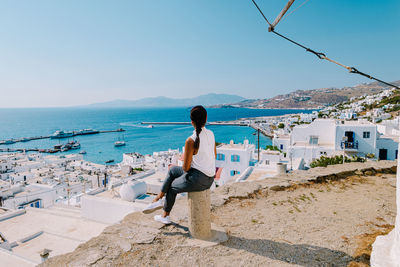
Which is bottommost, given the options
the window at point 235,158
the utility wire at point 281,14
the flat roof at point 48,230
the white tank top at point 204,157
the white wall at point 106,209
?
the flat roof at point 48,230

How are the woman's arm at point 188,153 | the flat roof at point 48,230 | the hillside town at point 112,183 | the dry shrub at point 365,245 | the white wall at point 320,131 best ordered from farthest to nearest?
the white wall at point 320,131 → the hillside town at point 112,183 → the flat roof at point 48,230 → the woman's arm at point 188,153 → the dry shrub at point 365,245

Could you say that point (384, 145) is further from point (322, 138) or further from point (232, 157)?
point (232, 157)

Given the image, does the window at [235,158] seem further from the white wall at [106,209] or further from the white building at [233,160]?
the white wall at [106,209]

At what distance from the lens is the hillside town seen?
993cm

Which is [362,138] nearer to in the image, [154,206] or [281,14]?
[281,14]

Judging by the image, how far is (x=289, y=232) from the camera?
3402 mm

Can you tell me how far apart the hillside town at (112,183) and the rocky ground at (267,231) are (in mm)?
1459

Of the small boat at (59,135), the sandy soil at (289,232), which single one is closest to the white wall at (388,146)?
the sandy soil at (289,232)

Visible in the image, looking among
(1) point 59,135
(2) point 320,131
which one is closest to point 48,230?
(2) point 320,131

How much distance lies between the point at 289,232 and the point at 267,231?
0.29 m

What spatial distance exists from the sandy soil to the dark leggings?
51cm

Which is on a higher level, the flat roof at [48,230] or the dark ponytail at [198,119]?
the dark ponytail at [198,119]

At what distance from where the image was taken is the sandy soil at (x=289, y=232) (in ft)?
8.95

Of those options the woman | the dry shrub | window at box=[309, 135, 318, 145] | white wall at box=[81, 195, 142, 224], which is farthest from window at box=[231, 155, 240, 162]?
the woman
